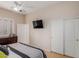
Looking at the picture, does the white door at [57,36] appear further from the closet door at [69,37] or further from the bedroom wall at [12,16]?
the bedroom wall at [12,16]

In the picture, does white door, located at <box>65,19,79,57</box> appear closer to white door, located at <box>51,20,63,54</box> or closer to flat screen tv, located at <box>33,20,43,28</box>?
white door, located at <box>51,20,63,54</box>

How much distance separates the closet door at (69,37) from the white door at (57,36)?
27 cm

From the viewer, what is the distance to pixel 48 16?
5305 millimetres

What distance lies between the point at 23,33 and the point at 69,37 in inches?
131

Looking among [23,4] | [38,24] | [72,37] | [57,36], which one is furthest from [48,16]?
[72,37]

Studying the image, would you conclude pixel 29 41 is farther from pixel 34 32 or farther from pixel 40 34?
pixel 40 34

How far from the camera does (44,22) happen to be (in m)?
5.52

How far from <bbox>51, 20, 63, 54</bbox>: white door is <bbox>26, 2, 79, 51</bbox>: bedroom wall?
20 cm

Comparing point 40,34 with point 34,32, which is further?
point 34,32

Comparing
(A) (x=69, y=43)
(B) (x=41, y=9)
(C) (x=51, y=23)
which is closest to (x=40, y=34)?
(C) (x=51, y=23)

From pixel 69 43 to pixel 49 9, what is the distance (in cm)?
204

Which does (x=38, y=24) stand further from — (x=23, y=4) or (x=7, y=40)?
(x=7, y=40)

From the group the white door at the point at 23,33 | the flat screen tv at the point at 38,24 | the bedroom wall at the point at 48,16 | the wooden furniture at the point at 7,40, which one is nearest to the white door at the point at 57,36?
the bedroom wall at the point at 48,16

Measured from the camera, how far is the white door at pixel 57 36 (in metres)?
4.69
